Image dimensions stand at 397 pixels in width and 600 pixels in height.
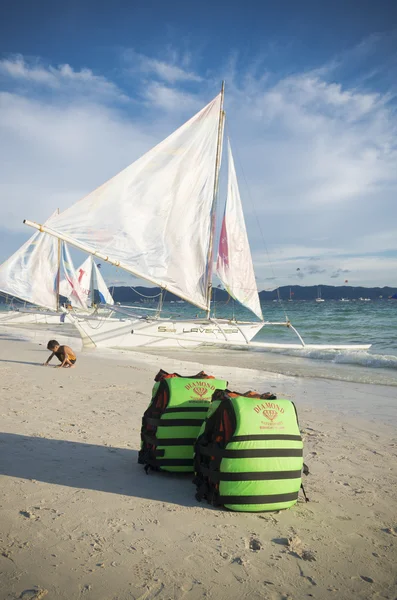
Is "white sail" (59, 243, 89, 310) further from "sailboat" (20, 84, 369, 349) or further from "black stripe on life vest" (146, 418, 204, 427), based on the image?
"black stripe on life vest" (146, 418, 204, 427)

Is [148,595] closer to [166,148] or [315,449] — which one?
[315,449]

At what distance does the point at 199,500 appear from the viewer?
12.2ft

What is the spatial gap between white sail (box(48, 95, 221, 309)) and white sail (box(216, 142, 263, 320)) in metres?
1.37

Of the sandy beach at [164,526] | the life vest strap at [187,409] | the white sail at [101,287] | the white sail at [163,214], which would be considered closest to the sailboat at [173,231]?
the white sail at [163,214]

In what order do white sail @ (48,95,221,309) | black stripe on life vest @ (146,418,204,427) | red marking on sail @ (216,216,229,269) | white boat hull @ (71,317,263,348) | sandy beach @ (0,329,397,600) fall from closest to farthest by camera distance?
sandy beach @ (0,329,397,600), black stripe on life vest @ (146,418,204,427), white sail @ (48,95,221,309), red marking on sail @ (216,216,229,269), white boat hull @ (71,317,263,348)

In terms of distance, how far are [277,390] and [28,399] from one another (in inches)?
204

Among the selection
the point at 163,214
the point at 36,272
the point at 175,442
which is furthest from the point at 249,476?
the point at 36,272

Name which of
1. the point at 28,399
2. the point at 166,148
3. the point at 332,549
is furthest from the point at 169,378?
the point at 166,148

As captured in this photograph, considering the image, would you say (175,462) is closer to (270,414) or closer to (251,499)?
(251,499)

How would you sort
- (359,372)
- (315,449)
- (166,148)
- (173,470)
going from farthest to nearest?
(166,148) → (359,372) → (315,449) → (173,470)

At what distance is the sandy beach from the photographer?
2.65 metres

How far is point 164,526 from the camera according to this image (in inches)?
130

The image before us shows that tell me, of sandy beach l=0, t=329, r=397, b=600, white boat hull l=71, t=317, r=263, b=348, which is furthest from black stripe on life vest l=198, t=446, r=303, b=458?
white boat hull l=71, t=317, r=263, b=348

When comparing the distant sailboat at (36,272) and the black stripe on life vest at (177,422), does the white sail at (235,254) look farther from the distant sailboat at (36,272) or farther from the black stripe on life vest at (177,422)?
the black stripe on life vest at (177,422)
